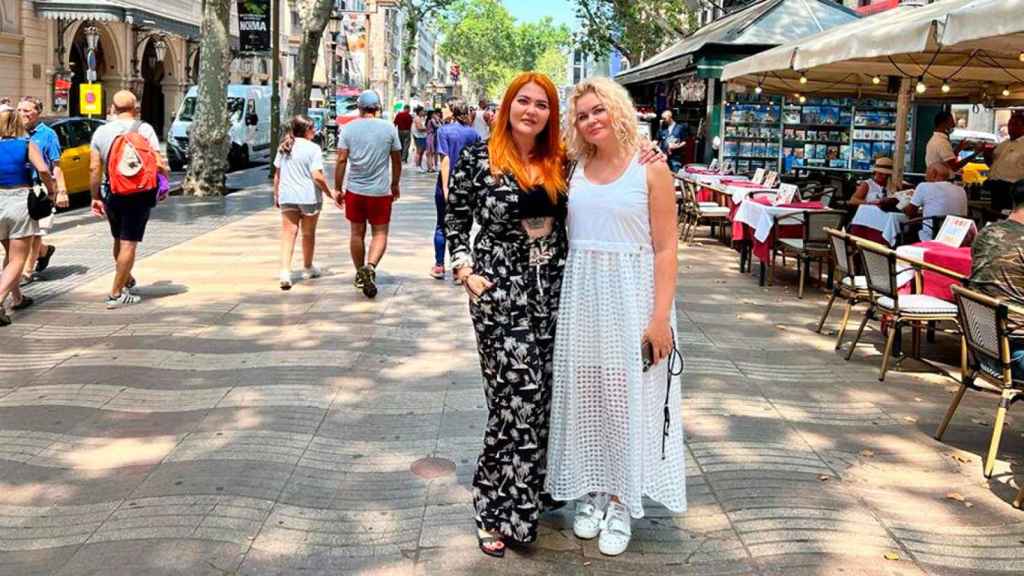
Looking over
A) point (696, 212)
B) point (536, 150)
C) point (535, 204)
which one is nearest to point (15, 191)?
point (536, 150)

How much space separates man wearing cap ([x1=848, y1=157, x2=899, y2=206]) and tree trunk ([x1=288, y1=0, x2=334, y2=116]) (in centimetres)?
1235

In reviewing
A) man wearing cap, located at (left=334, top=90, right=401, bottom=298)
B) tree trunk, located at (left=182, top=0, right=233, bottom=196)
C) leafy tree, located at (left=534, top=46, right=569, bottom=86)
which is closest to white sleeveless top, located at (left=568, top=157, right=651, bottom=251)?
man wearing cap, located at (left=334, top=90, right=401, bottom=298)

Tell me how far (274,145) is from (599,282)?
1960 cm

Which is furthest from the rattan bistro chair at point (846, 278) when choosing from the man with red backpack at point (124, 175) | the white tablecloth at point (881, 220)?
the man with red backpack at point (124, 175)

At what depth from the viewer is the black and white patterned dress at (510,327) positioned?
3.48 metres

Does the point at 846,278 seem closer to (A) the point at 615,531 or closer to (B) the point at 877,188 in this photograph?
Answer: (B) the point at 877,188

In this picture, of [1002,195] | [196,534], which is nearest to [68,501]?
[196,534]

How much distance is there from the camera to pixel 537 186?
3457 millimetres

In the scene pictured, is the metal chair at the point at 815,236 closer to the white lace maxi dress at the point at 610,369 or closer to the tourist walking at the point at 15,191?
the white lace maxi dress at the point at 610,369

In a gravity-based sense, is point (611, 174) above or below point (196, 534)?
above

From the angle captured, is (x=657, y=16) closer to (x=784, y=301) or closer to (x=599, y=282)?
(x=784, y=301)

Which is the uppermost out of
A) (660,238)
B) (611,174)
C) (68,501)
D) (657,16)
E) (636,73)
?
(657,16)

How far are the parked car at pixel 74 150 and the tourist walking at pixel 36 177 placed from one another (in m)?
5.84

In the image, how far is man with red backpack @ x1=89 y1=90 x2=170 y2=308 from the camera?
307 inches
